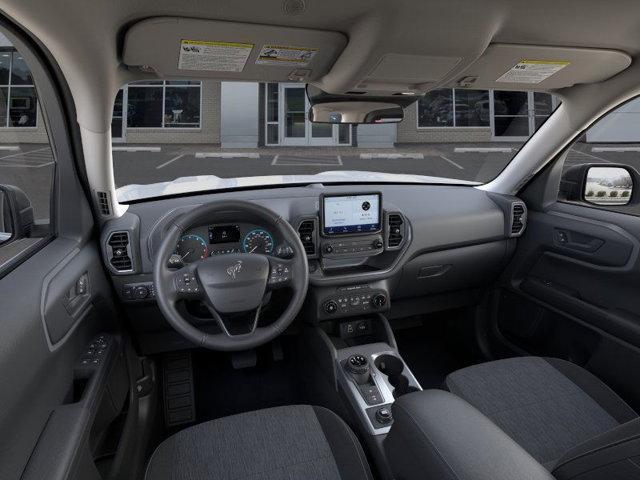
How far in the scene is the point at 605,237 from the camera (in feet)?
8.42

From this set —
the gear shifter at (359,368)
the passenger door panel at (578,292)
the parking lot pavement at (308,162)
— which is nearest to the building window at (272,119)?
the parking lot pavement at (308,162)

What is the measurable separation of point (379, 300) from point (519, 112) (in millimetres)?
1541

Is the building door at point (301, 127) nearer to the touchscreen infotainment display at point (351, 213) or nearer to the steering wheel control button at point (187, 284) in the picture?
the touchscreen infotainment display at point (351, 213)

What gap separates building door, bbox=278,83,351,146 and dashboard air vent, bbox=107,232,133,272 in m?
1.10

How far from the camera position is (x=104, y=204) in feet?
7.41

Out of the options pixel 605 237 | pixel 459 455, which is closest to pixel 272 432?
pixel 459 455

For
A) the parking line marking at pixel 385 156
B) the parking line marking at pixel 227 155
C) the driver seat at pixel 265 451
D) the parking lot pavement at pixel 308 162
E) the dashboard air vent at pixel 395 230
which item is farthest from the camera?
the parking line marking at pixel 227 155

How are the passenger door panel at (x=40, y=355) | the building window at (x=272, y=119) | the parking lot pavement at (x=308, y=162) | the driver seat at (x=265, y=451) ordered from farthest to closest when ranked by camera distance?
the building window at (x=272, y=119) < the parking lot pavement at (x=308, y=162) < the driver seat at (x=265, y=451) < the passenger door panel at (x=40, y=355)

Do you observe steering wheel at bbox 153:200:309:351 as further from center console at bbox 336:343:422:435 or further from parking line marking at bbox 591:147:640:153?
parking line marking at bbox 591:147:640:153

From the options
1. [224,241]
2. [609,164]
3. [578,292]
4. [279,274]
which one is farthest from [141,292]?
[609,164]

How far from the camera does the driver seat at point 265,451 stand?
64.0 inches

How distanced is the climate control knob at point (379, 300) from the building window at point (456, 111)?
46.7 inches

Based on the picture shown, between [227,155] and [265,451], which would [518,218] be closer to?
[265,451]

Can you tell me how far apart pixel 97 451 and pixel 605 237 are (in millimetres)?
2643
